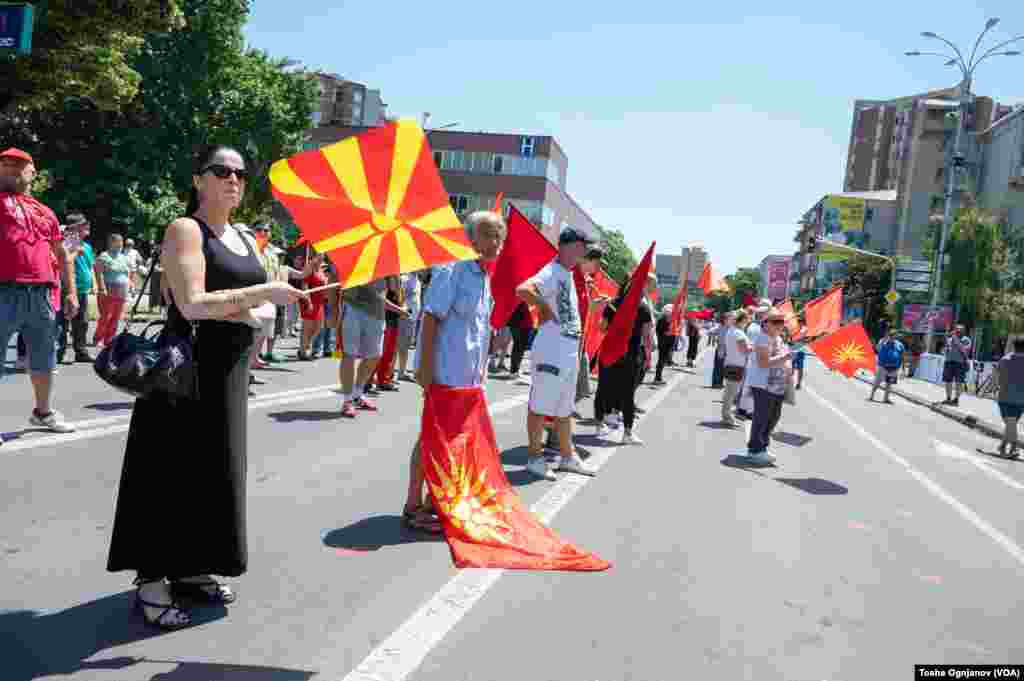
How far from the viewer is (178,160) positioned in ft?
104

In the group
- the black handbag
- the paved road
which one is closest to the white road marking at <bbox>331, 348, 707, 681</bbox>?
the paved road

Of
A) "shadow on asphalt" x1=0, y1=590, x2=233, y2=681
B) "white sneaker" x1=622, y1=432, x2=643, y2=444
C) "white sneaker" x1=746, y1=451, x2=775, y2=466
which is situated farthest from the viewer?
"white sneaker" x1=622, y1=432, x2=643, y2=444

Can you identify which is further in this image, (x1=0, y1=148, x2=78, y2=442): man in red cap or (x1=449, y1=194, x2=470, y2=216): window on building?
(x1=449, y1=194, x2=470, y2=216): window on building

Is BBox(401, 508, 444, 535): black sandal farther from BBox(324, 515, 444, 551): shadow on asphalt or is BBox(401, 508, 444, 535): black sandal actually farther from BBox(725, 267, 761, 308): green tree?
BBox(725, 267, 761, 308): green tree

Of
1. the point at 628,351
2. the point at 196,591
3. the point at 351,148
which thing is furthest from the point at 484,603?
the point at 628,351

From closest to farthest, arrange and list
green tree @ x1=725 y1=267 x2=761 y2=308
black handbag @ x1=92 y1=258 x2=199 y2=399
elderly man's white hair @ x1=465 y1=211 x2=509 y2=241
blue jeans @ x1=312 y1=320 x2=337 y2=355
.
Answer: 1. black handbag @ x1=92 y1=258 x2=199 y2=399
2. elderly man's white hair @ x1=465 y1=211 x2=509 y2=241
3. blue jeans @ x1=312 y1=320 x2=337 y2=355
4. green tree @ x1=725 y1=267 x2=761 y2=308

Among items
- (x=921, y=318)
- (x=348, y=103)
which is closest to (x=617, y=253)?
(x=348, y=103)

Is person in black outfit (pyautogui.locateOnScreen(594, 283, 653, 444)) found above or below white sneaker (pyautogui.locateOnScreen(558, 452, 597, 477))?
above

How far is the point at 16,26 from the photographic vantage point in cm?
1073

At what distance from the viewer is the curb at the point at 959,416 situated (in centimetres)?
1744

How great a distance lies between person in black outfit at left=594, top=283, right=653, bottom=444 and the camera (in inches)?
350

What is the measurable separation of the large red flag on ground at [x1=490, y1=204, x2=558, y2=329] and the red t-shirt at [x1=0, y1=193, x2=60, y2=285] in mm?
3330

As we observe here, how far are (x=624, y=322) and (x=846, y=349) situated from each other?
3566mm

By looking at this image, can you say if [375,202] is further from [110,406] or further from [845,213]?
[845,213]
